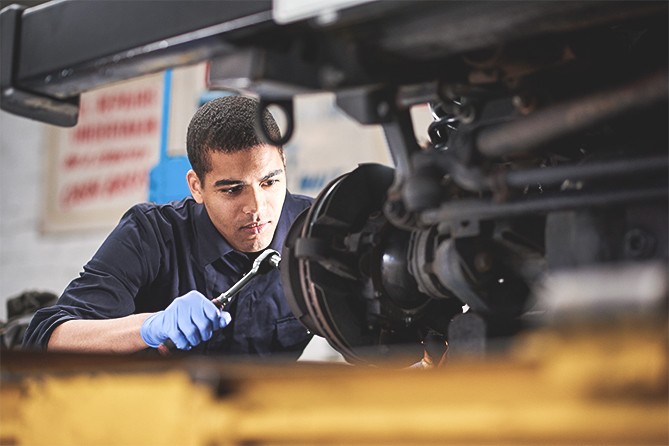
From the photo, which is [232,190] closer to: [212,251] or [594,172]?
[212,251]

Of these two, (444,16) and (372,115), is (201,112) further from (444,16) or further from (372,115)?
(444,16)

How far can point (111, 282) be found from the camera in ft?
5.54

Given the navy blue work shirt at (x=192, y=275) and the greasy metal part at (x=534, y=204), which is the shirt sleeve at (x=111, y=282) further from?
the greasy metal part at (x=534, y=204)

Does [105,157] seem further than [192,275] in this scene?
Yes

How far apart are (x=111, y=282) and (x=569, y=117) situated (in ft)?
3.88

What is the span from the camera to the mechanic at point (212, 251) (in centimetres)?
169

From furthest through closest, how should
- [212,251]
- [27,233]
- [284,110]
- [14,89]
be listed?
[27,233] → [212,251] → [14,89] → [284,110]

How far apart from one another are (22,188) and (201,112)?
2767 millimetres

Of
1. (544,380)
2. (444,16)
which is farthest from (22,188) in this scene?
(544,380)

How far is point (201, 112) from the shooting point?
183 centimetres

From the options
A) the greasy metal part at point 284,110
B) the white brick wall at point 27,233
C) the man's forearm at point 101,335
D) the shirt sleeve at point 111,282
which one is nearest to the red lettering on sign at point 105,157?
the white brick wall at point 27,233

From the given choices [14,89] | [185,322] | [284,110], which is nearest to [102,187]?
[185,322]

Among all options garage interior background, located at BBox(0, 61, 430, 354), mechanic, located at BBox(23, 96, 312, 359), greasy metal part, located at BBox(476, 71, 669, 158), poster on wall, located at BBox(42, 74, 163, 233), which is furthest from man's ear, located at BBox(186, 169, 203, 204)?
poster on wall, located at BBox(42, 74, 163, 233)

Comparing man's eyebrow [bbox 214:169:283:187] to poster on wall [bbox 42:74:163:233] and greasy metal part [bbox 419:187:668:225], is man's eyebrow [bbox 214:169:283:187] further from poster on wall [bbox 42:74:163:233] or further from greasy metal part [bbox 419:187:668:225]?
poster on wall [bbox 42:74:163:233]
